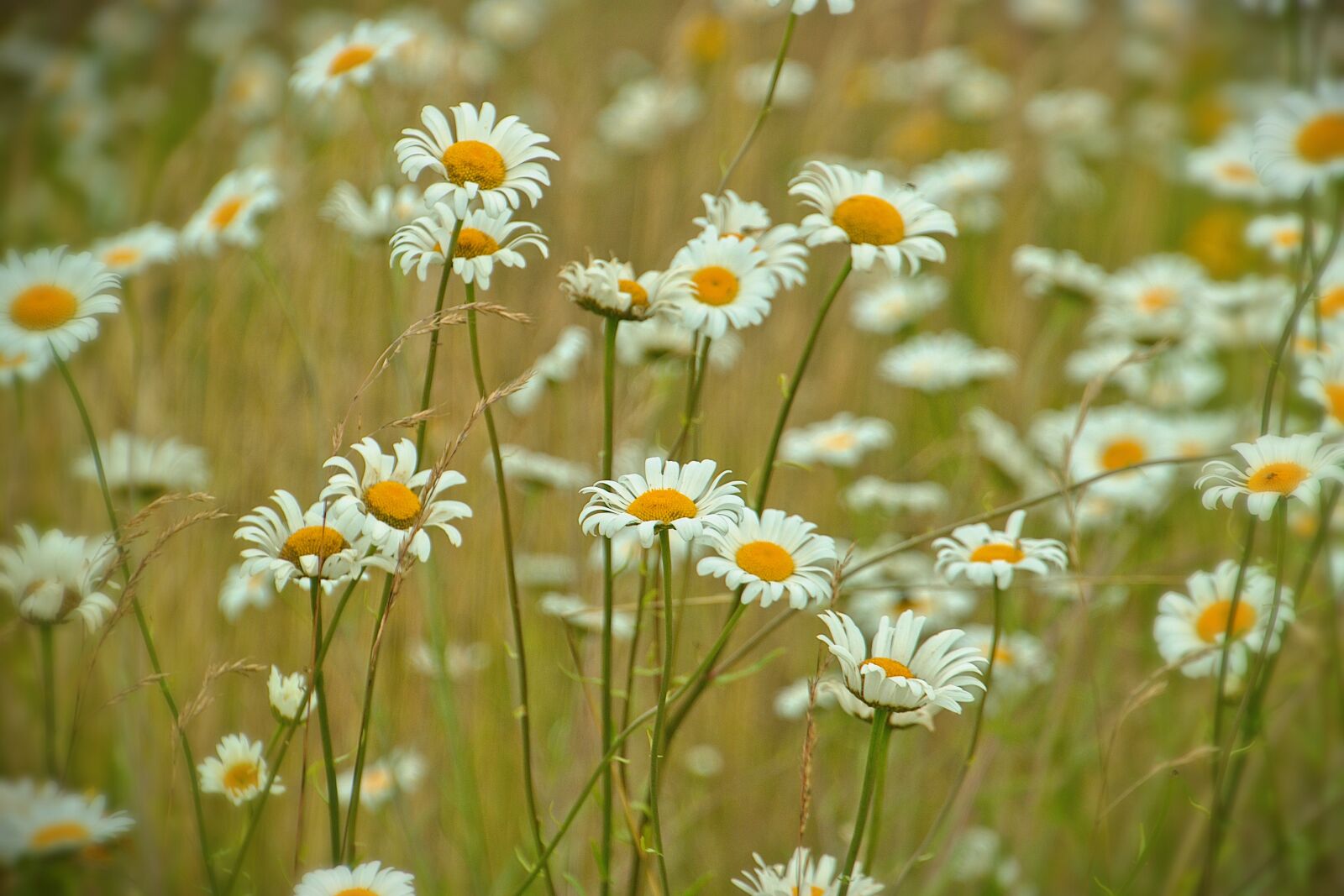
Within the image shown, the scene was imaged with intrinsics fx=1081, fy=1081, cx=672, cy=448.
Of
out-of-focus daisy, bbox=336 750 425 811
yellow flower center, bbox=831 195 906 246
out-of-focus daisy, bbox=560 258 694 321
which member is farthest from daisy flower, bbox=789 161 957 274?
out-of-focus daisy, bbox=336 750 425 811

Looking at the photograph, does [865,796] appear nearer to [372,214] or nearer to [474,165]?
[474,165]

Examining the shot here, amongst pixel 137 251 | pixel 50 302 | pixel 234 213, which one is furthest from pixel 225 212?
pixel 50 302

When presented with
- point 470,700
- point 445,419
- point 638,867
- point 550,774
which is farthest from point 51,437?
point 638,867

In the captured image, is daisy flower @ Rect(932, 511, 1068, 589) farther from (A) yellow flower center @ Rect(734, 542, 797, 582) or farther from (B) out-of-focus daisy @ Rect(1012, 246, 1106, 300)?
(B) out-of-focus daisy @ Rect(1012, 246, 1106, 300)

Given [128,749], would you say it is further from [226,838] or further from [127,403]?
[127,403]

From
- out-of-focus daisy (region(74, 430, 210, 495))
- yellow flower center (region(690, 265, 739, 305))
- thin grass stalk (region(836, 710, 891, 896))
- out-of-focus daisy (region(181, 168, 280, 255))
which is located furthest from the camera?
out-of-focus daisy (region(74, 430, 210, 495))

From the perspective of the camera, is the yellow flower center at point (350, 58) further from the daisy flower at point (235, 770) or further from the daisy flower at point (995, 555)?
the daisy flower at point (995, 555)
